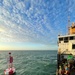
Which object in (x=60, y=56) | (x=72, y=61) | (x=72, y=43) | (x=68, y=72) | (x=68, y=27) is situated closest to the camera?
(x=68, y=72)

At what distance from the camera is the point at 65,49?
3356cm

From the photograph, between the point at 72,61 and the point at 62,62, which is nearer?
the point at 72,61

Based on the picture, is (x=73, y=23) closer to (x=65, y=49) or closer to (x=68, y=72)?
(x=65, y=49)

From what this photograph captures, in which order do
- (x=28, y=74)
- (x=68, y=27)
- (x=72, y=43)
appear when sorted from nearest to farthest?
(x=72, y=43)
(x=68, y=27)
(x=28, y=74)

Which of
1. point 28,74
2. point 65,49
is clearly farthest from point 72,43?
point 28,74

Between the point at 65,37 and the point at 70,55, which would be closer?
the point at 70,55

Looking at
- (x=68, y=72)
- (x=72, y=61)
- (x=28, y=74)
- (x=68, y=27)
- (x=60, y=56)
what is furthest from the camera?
(x=28, y=74)

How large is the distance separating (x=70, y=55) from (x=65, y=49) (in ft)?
8.31

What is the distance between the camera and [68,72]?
27.9 m

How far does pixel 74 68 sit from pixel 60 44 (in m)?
8.41

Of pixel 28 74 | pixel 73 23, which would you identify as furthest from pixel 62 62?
pixel 28 74

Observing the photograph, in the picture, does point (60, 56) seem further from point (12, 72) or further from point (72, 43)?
point (12, 72)

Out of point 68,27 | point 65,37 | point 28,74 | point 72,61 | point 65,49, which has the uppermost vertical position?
point 68,27

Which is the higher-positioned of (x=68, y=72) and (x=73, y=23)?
(x=73, y=23)
